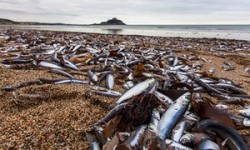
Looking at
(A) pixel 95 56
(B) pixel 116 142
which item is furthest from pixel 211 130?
(A) pixel 95 56

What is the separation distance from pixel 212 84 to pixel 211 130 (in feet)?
9.11

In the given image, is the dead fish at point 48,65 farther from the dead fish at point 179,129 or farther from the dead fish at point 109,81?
the dead fish at point 179,129

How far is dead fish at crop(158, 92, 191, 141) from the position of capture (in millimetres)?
2598

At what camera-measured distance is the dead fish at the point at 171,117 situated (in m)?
2.60

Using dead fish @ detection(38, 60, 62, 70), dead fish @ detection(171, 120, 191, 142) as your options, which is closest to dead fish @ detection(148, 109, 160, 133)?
dead fish @ detection(171, 120, 191, 142)

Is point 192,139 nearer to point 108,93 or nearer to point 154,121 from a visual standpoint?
point 154,121

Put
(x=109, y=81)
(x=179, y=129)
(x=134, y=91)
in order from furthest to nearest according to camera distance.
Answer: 1. (x=109, y=81)
2. (x=134, y=91)
3. (x=179, y=129)

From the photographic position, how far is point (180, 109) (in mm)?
2912

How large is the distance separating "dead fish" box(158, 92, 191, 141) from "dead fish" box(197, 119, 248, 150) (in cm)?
24

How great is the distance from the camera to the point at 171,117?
279 centimetres

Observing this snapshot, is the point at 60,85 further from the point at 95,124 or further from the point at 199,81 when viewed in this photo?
the point at 199,81

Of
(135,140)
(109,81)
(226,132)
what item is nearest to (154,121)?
(135,140)

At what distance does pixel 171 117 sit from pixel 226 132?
0.53 metres

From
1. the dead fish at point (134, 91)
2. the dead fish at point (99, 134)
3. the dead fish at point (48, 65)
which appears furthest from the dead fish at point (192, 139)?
the dead fish at point (48, 65)
